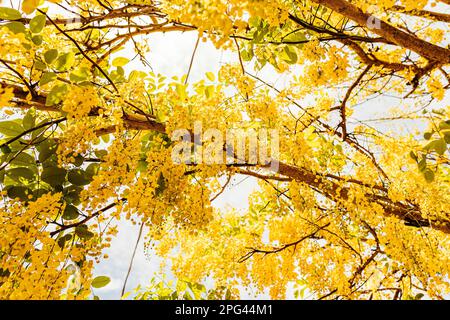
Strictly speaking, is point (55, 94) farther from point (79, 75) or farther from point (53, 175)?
point (53, 175)

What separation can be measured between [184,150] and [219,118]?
0.89 ft

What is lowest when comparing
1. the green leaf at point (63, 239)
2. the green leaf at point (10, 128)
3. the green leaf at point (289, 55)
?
the green leaf at point (63, 239)

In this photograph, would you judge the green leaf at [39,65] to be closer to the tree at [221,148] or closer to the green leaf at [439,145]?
the tree at [221,148]

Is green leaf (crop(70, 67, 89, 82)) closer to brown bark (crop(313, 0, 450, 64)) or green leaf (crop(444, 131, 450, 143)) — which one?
brown bark (crop(313, 0, 450, 64))

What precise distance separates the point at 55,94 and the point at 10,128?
1.11ft

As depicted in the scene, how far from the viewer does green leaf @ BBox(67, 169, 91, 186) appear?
1752 mm

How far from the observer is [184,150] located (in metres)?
1.79

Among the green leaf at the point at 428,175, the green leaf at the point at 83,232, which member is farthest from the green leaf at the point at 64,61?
the green leaf at the point at 428,175

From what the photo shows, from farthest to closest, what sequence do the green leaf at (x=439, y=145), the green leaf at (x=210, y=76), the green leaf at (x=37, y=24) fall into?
the green leaf at (x=210, y=76) < the green leaf at (x=439, y=145) < the green leaf at (x=37, y=24)

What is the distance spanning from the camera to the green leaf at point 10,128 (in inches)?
65.0

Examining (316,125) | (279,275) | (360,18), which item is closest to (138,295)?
(279,275)

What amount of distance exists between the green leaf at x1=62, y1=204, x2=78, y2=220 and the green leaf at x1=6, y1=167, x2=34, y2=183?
216mm

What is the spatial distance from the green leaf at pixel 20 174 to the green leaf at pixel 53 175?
0.06 metres
